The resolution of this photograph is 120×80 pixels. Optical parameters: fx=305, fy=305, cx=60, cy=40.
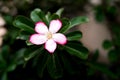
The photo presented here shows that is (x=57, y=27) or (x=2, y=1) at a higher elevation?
(x=2, y=1)

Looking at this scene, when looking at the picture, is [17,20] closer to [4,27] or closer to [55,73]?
[55,73]

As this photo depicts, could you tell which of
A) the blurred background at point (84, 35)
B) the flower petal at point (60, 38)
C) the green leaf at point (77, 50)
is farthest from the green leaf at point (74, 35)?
the blurred background at point (84, 35)

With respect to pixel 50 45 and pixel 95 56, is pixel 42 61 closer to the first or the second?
pixel 50 45

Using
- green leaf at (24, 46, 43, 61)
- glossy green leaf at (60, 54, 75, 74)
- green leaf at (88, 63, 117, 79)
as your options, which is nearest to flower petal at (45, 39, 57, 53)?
green leaf at (24, 46, 43, 61)

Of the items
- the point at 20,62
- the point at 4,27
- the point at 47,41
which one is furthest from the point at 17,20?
the point at 4,27

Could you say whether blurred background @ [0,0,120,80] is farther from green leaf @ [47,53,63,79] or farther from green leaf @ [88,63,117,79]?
green leaf @ [47,53,63,79]
